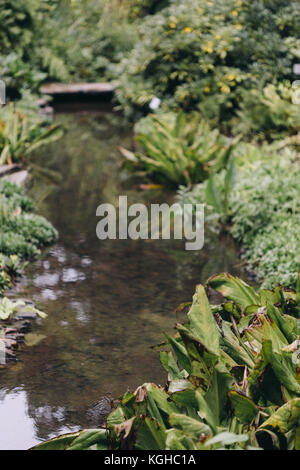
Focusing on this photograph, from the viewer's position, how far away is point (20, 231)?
241 inches

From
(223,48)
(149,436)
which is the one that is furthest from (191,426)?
(223,48)

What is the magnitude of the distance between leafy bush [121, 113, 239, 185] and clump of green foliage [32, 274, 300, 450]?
526 cm

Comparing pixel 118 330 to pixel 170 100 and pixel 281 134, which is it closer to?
pixel 281 134

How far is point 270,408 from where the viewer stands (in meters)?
2.66

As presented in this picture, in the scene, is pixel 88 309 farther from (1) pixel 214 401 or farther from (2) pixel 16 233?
(1) pixel 214 401

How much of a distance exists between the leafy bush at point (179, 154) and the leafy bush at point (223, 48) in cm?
155

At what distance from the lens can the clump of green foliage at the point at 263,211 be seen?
546cm

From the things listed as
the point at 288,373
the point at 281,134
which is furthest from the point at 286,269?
the point at 281,134

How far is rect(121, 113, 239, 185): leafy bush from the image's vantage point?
849 centimetres

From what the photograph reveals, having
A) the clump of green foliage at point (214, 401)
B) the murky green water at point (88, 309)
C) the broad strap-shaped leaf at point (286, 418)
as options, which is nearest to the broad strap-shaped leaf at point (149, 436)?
the clump of green foliage at point (214, 401)

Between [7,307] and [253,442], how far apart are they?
263 centimetres

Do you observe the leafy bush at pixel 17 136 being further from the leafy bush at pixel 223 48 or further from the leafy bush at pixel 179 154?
the leafy bush at pixel 223 48

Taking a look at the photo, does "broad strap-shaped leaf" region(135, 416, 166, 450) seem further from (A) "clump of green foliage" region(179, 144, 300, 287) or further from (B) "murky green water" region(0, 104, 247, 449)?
(A) "clump of green foliage" region(179, 144, 300, 287)
